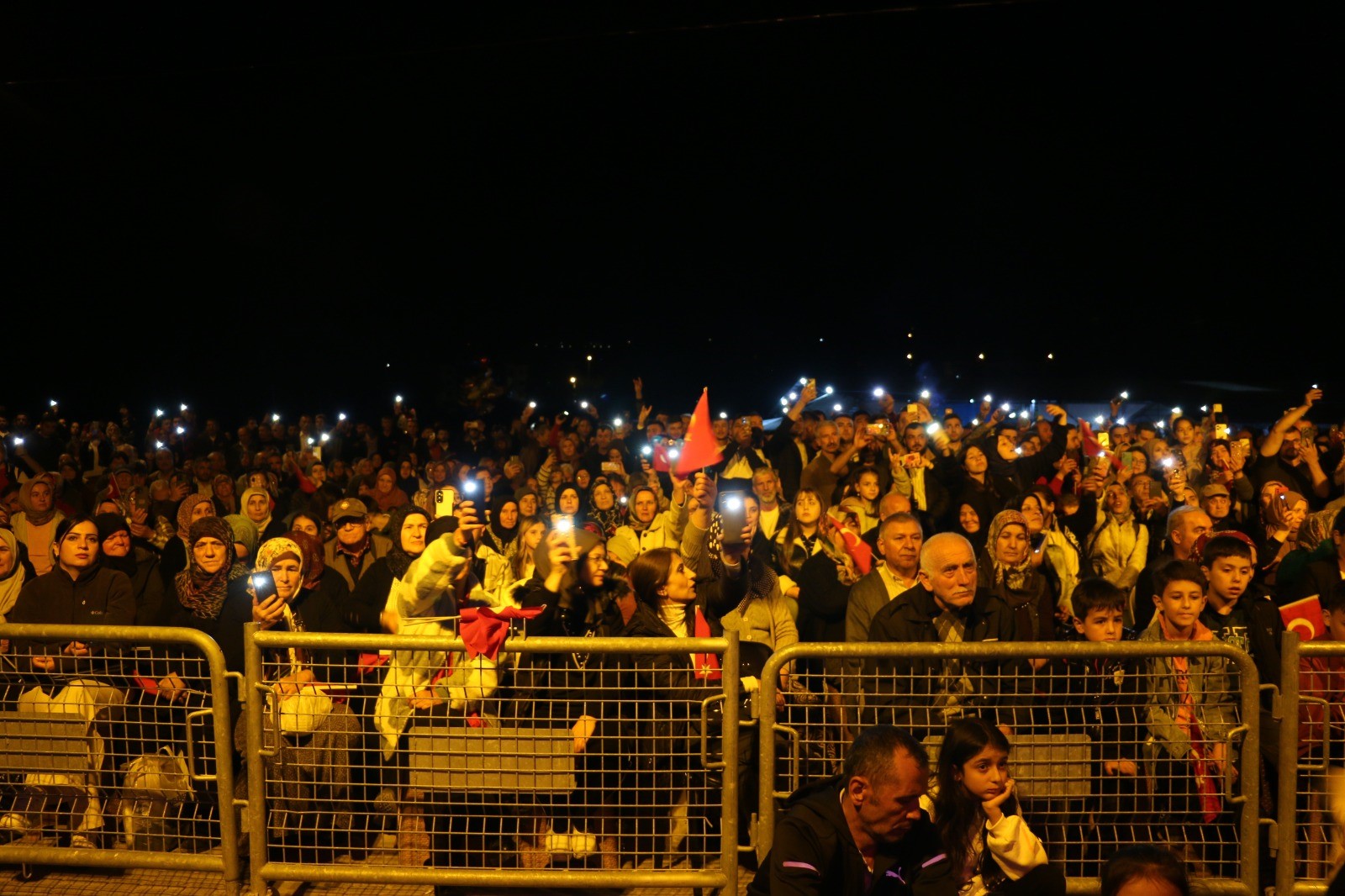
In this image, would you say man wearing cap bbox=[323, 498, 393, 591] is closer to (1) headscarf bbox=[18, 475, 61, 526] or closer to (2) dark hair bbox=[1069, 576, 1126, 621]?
(1) headscarf bbox=[18, 475, 61, 526]

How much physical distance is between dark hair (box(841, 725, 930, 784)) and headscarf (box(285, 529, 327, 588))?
4145 millimetres

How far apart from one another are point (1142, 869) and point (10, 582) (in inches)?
246

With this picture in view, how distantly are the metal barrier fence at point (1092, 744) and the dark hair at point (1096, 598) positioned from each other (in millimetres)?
456

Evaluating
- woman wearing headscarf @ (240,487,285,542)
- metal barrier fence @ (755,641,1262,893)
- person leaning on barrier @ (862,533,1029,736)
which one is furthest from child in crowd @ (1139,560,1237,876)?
woman wearing headscarf @ (240,487,285,542)

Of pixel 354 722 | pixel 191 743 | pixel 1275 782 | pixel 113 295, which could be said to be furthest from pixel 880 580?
pixel 113 295

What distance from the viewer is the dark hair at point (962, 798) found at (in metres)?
3.50

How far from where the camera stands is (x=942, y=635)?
4535 mm

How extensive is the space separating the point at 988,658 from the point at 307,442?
Answer: 51.2 ft

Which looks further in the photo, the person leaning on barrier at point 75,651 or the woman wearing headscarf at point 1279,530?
the woman wearing headscarf at point 1279,530

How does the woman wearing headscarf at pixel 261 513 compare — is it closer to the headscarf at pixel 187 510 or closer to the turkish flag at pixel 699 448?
the headscarf at pixel 187 510

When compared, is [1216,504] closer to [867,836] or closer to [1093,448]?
[1093,448]

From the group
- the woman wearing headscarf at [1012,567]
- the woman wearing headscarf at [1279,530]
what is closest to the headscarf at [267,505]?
the woman wearing headscarf at [1012,567]

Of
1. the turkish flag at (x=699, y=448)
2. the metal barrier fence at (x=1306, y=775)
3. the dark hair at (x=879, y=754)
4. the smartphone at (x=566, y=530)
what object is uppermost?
the turkish flag at (x=699, y=448)

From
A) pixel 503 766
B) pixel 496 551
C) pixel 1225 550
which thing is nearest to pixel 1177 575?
pixel 1225 550
